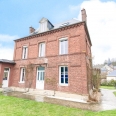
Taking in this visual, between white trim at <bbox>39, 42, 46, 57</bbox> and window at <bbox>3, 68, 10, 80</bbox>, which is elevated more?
white trim at <bbox>39, 42, 46, 57</bbox>

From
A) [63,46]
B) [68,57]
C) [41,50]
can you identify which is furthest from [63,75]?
[41,50]

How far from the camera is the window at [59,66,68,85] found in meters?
10.6

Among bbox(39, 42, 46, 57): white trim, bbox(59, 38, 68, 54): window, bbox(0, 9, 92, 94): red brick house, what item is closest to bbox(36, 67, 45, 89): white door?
bbox(0, 9, 92, 94): red brick house

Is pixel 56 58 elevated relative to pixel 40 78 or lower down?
elevated

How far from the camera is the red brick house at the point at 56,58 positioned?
992cm

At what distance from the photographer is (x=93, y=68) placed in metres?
8.99

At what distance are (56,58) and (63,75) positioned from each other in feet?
6.89

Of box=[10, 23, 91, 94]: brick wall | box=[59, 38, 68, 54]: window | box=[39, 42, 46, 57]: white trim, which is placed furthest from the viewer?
box=[39, 42, 46, 57]: white trim

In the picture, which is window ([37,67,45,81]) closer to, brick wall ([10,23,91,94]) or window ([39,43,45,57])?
brick wall ([10,23,91,94])

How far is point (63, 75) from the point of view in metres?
10.8

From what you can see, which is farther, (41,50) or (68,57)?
(41,50)

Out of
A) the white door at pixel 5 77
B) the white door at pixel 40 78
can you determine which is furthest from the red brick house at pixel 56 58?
the white door at pixel 5 77

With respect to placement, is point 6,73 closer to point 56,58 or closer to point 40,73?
point 40,73

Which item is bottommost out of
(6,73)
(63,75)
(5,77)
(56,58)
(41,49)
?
(5,77)
